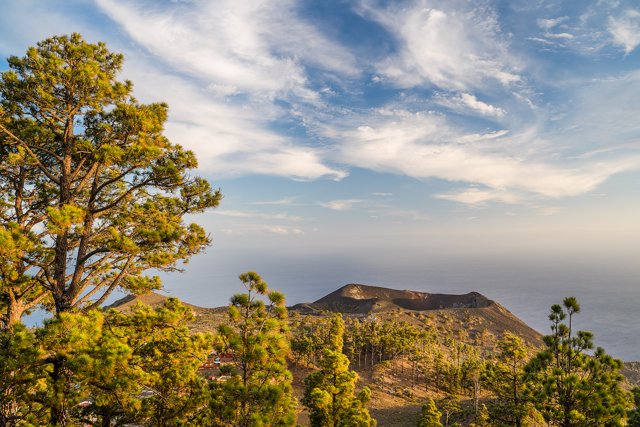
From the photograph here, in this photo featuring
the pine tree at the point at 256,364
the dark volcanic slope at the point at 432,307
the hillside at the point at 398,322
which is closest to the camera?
the pine tree at the point at 256,364

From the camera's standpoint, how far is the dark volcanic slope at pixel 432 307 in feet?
406

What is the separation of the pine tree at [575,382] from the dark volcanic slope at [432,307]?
113m

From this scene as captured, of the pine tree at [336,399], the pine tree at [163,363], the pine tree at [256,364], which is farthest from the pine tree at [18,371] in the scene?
the pine tree at [336,399]

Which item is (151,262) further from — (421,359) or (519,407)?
(421,359)

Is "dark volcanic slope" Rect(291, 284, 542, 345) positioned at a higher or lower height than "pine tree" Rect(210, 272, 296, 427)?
lower

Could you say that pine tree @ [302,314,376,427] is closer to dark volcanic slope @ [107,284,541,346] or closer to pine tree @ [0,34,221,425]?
pine tree @ [0,34,221,425]

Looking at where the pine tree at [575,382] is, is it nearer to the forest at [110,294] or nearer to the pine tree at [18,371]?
the forest at [110,294]

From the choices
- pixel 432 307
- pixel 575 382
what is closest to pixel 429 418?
pixel 575 382

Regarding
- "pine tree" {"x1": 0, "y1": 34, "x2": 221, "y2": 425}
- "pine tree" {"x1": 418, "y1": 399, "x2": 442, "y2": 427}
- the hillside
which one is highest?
"pine tree" {"x1": 0, "y1": 34, "x2": 221, "y2": 425}

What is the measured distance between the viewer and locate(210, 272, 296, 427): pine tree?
988 cm

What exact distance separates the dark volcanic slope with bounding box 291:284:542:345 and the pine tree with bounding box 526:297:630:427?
113 metres

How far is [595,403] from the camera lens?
12.3 metres

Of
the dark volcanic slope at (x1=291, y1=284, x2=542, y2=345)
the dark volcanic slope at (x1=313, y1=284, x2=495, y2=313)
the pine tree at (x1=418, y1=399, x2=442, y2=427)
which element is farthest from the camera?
the dark volcanic slope at (x1=313, y1=284, x2=495, y2=313)

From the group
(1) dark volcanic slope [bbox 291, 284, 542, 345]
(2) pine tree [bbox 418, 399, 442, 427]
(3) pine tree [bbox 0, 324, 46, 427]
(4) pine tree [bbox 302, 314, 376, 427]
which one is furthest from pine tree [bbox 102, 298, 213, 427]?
(1) dark volcanic slope [bbox 291, 284, 542, 345]
